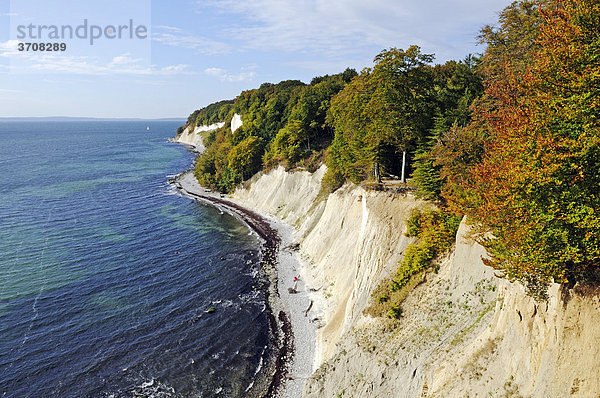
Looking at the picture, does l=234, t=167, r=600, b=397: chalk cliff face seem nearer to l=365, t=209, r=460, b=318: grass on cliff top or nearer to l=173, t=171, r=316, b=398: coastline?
l=365, t=209, r=460, b=318: grass on cliff top

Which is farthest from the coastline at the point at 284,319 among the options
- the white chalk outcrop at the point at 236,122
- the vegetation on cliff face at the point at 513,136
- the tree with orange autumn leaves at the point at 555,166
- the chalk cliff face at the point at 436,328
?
the white chalk outcrop at the point at 236,122

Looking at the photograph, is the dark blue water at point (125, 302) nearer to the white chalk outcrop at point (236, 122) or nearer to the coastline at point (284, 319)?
the coastline at point (284, 319)

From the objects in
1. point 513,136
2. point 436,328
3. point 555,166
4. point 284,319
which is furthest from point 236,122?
point 555,166

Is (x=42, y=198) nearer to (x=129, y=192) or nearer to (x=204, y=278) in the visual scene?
(x=129, y=192)

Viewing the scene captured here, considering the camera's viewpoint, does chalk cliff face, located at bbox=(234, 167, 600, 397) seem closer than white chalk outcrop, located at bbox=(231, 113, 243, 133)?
Yes

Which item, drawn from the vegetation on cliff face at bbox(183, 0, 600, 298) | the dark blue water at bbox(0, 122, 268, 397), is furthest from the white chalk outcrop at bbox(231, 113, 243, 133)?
the vegetation on cliff face at bbox(183, 0, 600, 298)

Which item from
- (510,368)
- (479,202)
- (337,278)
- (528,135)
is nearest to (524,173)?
(528,135)
